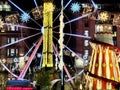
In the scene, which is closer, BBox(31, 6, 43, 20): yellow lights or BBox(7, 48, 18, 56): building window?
BBox(31, 6, 43, 20): yellow lights

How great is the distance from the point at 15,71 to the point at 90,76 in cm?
5860

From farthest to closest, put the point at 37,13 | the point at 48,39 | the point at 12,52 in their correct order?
the point at 12,52, the point at 37,13, the point at 48,39

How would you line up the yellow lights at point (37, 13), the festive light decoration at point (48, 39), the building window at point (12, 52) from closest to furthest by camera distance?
1. the festive light decoration at point (48, 39)
2. the yellow lights at point (37, 13)
3. the building window at point (12, 52)

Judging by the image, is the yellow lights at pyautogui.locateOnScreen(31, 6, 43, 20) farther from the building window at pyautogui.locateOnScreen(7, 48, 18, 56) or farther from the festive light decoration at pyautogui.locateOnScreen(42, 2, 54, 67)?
the building window at pyautogui.locateOnScreen(7, 48, 18, 56)

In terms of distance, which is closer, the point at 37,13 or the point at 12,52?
the point at 37,13

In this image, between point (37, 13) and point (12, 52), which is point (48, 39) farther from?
point (12, 52)

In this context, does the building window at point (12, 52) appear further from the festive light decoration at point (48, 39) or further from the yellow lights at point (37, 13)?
the festive light decoration at point (48, 39)

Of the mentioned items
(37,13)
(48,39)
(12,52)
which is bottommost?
(12,52)

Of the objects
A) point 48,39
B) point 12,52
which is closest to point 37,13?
point 48,39

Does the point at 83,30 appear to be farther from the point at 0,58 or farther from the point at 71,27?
the point at 0,58

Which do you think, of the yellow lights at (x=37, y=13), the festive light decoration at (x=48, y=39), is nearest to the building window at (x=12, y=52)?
the yellow lights at (x=37, y=13)

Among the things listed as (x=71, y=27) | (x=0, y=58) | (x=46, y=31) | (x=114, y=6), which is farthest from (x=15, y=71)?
(x=46, y=31)

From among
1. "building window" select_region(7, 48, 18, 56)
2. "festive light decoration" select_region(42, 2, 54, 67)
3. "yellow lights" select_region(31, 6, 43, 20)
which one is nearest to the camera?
"festive light decoration" select_region(42, 2, 54, 67)

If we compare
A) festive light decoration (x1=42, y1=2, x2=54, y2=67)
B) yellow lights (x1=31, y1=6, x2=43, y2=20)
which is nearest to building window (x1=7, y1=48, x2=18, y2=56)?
yellow lights (x1=31, y1=6, x2=43, y2=20)
